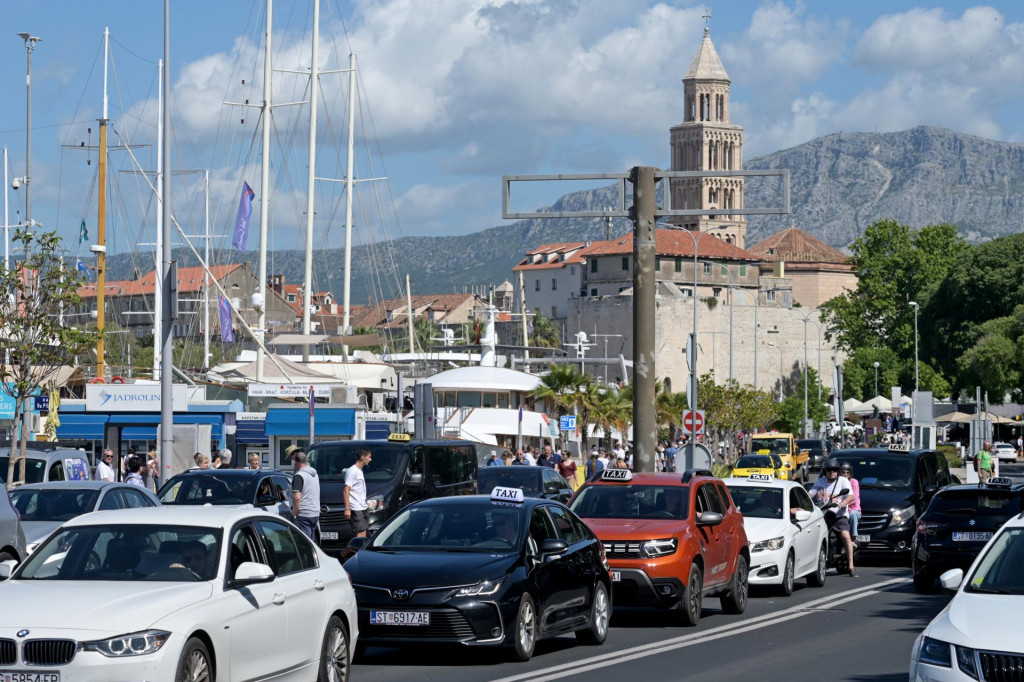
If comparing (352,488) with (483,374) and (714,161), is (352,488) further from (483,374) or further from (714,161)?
(714,161)

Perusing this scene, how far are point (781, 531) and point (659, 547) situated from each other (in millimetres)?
4762

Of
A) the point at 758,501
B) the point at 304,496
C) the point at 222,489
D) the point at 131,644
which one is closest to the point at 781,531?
the point at 758,501

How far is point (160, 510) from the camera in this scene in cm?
1040

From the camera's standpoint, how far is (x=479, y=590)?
12.8 metres

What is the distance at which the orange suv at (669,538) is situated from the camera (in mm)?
16203

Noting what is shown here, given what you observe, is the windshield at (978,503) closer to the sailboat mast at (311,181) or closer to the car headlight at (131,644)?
the car headlight at (131,644)

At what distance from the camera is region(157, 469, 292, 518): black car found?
21281 millimetres

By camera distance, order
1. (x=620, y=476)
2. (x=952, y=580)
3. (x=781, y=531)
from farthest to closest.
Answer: (x=781, y=531) → (x=620, y=476) → (x=952, y=580)

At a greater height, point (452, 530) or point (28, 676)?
point (452, 530)

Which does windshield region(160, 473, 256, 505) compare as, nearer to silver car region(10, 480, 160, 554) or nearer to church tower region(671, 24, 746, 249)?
silver car region(10, 480, 160, 554)

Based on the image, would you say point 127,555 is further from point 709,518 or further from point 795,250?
point 795,250

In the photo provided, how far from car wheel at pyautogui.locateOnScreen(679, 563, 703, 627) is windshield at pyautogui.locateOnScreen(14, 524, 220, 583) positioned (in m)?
7.54

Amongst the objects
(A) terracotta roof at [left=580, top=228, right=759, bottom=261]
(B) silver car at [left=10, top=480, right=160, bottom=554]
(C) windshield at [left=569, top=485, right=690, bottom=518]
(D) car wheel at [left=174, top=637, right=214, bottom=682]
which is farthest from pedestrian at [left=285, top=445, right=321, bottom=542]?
(A) terracotta roof at [left=580, top=228, right=759, bottom=261]

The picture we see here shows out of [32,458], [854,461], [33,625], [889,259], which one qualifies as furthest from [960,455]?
[33,625]
